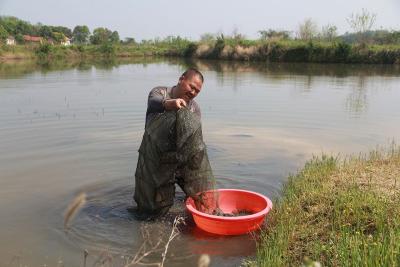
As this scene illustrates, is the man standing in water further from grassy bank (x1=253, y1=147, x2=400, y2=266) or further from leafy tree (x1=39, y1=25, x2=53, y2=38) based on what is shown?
leafy tree (x1=39, y1=25, x2=53, y2=38)

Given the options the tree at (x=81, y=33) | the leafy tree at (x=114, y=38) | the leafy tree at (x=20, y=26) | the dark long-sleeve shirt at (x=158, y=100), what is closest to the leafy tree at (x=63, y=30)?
the tree at (x=81, y=33)

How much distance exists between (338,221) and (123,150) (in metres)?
5.57

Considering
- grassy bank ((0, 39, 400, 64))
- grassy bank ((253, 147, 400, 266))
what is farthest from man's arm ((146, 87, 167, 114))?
grassy bank ((0, 39, 400, 64))

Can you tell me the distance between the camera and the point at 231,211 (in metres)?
5.91

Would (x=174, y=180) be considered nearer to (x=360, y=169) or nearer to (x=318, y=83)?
(x=360, y=169)

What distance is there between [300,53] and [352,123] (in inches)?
1205

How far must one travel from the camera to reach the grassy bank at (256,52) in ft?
124

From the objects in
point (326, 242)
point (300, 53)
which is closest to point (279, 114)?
point (326, 242)

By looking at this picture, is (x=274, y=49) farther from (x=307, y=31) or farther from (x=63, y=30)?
(x=63, y=30)

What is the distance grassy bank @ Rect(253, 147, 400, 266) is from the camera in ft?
11.7

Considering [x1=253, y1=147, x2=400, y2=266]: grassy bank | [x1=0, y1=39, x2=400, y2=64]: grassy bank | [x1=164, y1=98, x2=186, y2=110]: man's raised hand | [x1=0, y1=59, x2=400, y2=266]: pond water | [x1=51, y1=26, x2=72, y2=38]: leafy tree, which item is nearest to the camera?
[x1=253, y1=147, x2=400, y2=266]: grassy bank

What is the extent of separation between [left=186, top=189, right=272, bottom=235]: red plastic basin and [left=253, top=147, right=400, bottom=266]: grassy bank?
196 millimetres

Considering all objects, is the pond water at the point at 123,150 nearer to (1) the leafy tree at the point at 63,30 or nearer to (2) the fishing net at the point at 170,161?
(2) the fishing net at the point at 170,161

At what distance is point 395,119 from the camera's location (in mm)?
12531
